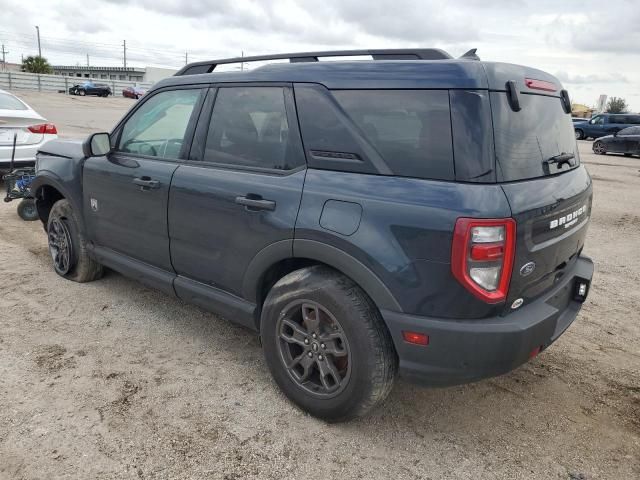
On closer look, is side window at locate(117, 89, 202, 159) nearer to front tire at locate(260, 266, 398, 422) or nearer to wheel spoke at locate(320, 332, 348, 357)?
front tire at locate(260, 266, 398, 422)

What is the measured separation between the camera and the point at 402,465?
249cm

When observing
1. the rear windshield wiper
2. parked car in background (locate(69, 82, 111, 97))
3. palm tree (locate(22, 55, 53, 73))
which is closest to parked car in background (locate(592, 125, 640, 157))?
the rear windshield wiper

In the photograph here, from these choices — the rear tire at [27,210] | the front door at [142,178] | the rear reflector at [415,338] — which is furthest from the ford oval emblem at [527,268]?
the rear tire at [27,210]

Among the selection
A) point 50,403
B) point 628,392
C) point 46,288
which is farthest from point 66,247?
point 628,392

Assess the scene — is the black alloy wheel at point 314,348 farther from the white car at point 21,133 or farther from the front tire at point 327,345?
the white car at point 21,133

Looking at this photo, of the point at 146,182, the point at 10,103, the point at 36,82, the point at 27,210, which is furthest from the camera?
the point at 36,82

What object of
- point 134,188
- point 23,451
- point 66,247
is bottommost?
point 23,451

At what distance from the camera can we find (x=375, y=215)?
2.35m

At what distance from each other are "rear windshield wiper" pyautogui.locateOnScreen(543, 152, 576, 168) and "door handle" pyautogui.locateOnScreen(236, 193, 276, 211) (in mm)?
1435

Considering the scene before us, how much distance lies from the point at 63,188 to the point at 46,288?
885 mm

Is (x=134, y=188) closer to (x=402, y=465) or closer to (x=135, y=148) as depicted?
(x=135, y=148)

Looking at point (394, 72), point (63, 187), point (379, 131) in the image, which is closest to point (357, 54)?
point (394, 72)

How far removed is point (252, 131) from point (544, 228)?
1.69 metres

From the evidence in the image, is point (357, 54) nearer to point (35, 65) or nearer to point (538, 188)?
point (538, 188)
